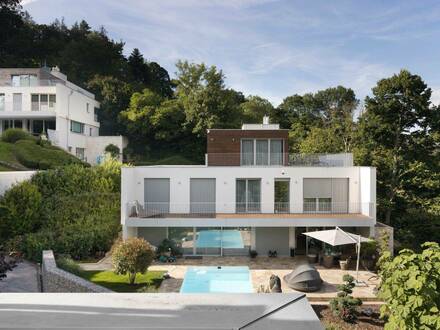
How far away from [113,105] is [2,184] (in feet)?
95.5

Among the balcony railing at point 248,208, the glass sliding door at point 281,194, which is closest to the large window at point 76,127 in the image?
the balcony railing at point 248,208

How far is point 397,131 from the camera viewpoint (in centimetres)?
2842

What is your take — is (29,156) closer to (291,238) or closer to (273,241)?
(273,241)

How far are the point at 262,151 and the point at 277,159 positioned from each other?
3.81 ft

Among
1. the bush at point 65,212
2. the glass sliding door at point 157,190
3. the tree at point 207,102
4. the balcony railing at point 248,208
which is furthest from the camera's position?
the tree at point 207,102

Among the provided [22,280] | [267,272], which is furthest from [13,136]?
[267,272]

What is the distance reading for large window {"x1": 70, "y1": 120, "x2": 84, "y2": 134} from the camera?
42031 millimetres

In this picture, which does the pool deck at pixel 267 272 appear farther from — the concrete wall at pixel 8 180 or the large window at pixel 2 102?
the large window at pixel 2 102

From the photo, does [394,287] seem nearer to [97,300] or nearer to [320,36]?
[97,300]

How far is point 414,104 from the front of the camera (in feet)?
90.8

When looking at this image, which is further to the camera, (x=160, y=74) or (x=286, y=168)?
(x=160, y=74)

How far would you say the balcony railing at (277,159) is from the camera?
2381cm

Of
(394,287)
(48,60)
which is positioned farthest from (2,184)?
(48,60)

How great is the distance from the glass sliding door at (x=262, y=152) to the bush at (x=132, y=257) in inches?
426
